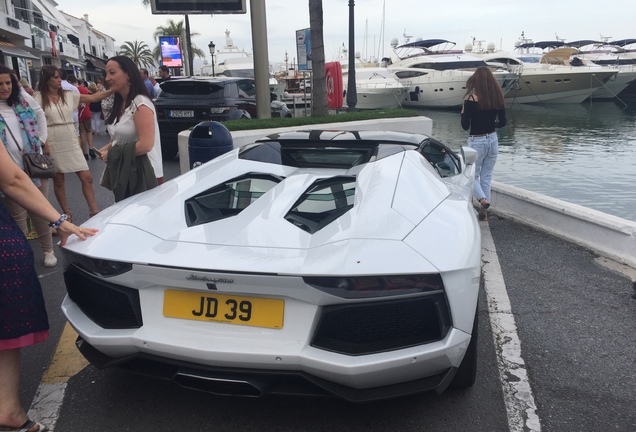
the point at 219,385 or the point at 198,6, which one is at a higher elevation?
the point at 198,6

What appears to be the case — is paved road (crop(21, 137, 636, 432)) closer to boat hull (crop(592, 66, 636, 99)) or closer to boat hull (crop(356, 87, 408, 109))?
boat hull (crop(356, 87, 408, 109))

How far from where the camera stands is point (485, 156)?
634 cm

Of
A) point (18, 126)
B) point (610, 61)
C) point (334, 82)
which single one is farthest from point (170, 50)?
point (610, 61)

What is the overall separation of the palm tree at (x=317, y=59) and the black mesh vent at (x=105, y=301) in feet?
29.1

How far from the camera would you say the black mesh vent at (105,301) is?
7.60 feet

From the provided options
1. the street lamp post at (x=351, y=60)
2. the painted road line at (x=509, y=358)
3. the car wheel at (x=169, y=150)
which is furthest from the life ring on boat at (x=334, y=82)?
the painted road line at (x=509, y=358)

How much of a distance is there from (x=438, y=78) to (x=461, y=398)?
3379cm

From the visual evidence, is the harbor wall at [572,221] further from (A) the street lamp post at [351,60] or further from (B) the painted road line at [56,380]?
(A) the street lamp post at [351,60]

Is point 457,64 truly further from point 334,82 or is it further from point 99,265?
point 99,265

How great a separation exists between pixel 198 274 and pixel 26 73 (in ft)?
130

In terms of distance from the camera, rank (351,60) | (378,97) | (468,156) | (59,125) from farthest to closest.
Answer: (378,97)
(351,60)
(59,125)
(468,156)

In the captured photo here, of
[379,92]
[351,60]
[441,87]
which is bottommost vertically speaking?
[379,92]

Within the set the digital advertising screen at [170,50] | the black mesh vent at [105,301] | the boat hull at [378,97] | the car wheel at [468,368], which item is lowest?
the boat hull at [378,97]

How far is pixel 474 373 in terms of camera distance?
8.77ft
